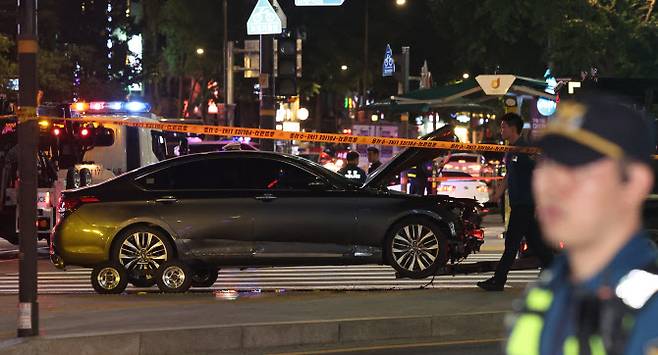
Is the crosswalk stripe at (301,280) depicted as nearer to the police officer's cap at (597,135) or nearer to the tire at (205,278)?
the tire at (205,278)

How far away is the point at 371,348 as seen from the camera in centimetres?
927

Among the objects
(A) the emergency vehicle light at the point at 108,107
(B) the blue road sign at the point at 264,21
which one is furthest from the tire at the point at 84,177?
(A) the emergency vehicle light at the point at 108,107

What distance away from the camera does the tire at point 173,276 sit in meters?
12.1

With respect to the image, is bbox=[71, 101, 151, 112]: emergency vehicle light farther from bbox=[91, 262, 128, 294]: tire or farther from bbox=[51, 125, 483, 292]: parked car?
bbox=[91, 262, 128, 294]: tire

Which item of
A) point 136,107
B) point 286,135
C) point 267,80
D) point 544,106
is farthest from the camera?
point 136,107

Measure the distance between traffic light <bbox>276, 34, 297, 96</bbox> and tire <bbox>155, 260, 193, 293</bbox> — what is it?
7.30 meters

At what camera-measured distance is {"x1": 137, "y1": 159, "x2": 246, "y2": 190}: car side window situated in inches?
497

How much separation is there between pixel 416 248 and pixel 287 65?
7.00m

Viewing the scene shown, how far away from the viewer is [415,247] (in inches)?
501

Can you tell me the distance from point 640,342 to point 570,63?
34.2 metres

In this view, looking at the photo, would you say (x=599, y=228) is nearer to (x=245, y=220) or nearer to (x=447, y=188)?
(x=245, y=220)

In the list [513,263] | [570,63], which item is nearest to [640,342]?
[513,263]

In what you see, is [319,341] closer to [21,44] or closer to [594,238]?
[21,44]

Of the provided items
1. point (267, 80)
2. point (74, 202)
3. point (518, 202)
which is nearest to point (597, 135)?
point (518, 202)
